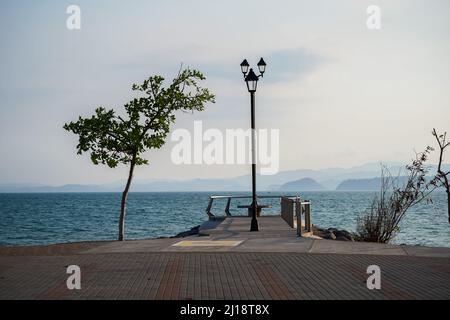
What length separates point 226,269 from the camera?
12875 mm

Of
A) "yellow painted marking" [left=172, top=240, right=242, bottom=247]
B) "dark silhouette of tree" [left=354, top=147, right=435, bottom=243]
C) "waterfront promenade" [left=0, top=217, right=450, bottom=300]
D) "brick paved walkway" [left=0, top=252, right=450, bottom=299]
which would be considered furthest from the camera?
"dark silhouette of tree" [left=354, top=147, right=435, bottom=243]

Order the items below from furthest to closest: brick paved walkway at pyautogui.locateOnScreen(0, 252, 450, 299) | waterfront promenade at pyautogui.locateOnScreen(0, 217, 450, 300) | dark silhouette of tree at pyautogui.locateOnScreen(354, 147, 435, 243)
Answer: dark silhouette of tree at pyautogui.locateOnScreen(354, 147, 435, 243) < waterfront promenade at pyautogui.locateOnScreen(0, 217, 450, 300) < brick paved walkway at pyautogui.locateOnScreen(0, 252, 450, 299)

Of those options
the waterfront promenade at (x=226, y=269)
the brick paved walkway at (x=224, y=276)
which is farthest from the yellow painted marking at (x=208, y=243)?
the brick paved walkway at (x=224, y=276)

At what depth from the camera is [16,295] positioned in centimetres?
1034

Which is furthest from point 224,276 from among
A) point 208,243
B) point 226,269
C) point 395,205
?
point 395,205

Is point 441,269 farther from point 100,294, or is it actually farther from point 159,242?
point 159,242

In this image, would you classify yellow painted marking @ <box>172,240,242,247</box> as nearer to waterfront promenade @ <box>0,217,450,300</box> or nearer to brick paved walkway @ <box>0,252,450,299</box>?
waterfront promenade @ <box>0,217,450,300</box>

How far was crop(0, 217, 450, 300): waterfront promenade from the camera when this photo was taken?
1038 cm

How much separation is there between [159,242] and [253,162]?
174 inches

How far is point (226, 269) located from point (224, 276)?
2.90 feet

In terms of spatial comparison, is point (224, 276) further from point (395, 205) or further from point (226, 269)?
point (395, 205)

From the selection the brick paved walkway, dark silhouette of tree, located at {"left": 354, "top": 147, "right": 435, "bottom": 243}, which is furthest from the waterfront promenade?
dark silhouette of tree, located at {"left": 354, "top": 147, "right": 435, "bottom": 243}

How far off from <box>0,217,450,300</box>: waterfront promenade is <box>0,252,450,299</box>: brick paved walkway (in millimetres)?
16
